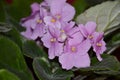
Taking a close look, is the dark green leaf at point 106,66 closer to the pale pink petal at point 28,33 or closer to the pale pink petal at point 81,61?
Result: the pale pink petal at point 81,61

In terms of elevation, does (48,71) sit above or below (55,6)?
below

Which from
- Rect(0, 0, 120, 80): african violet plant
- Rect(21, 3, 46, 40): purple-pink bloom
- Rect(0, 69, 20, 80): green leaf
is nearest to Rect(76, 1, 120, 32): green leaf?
Rect(0, 0, 120, 80): african violet plant

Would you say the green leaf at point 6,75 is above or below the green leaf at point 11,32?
above

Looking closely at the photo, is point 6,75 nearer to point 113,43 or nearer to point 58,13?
point 58,13

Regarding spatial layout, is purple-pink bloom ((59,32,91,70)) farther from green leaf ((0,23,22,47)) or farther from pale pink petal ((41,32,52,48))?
green leaf ((0,23,22,47))

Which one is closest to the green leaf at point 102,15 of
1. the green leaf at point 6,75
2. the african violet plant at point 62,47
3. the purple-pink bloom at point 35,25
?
the african violet plant at point 62,47

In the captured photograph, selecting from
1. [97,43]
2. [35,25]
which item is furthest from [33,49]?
[97,43]

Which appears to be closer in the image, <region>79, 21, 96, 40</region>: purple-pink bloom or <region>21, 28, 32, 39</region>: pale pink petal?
<region>79, 21, 96, 40</region>: purple-pink bloom

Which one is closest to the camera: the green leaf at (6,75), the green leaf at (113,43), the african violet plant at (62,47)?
the green leaf at (6,75)
